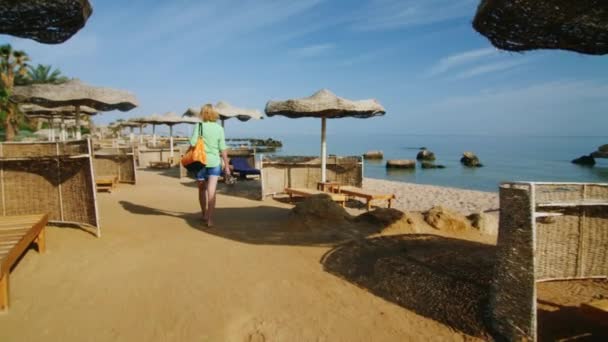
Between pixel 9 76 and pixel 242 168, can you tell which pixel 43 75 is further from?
pixel 242 168

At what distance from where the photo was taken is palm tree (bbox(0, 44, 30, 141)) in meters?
26.4

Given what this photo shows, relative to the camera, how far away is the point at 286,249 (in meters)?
4.20

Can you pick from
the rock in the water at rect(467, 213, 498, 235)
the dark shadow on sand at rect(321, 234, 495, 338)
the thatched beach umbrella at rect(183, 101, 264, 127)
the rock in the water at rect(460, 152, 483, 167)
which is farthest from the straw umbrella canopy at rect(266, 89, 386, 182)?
the rock in the water at rect(460, 152, 483, 167)

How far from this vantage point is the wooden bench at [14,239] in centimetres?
A: 261

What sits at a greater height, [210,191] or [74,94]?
[74,94]

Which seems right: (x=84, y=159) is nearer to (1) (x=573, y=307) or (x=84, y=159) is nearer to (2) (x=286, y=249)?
(2) (x=286, y=249)

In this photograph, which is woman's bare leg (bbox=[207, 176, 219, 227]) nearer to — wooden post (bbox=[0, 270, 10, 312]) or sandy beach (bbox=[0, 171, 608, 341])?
sandy beach (bbox=[0, 171, 608, 341])

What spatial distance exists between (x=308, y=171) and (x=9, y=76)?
3566 cm

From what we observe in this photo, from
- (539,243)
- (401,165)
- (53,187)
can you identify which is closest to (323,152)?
(53,187)

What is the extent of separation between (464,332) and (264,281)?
1707mm

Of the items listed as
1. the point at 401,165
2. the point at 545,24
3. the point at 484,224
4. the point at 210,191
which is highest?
the point at 545,24

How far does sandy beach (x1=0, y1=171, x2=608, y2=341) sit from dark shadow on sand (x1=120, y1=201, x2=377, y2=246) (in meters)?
0.04

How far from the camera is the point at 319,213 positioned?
210 inches

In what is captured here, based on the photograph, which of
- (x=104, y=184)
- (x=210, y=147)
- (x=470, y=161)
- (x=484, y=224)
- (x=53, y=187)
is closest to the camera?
(x=53, y=187)
